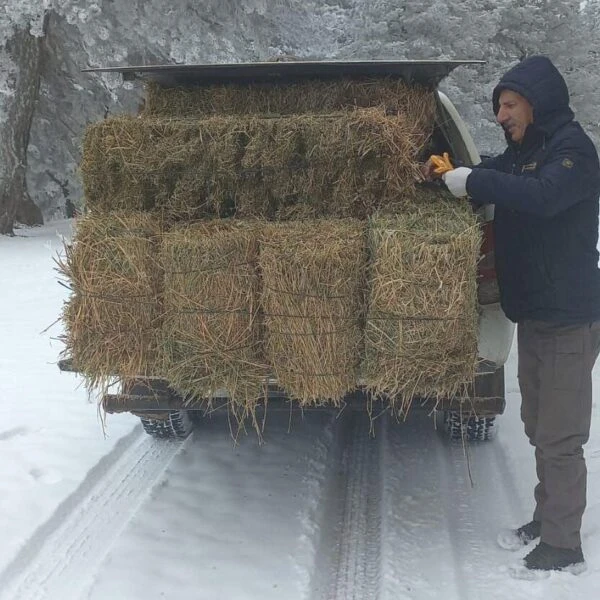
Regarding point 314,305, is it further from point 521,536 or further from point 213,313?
point 521,536

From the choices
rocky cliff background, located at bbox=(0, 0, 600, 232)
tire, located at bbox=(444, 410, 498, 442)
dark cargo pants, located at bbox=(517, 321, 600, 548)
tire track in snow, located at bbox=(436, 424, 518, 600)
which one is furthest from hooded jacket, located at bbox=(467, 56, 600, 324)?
rocky cliff background, located at bbox=(0, 0, 600, 232)

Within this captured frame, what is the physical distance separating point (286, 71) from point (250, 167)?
3.10 ft

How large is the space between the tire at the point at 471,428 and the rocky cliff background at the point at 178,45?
33.1ft

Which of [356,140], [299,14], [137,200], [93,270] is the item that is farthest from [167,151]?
[299,14]

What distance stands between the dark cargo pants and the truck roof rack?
1567 mm

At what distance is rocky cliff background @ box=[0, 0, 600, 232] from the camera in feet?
42.3

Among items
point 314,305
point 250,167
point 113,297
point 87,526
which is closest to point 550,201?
point 314,305

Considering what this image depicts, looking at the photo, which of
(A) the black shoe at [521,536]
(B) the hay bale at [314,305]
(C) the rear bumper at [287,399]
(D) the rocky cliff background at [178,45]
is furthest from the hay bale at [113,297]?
(D) the rocky cliff background at [178,45]

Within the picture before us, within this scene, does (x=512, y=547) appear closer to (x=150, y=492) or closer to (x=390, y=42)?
(x=150, y=492)

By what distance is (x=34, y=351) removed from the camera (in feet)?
20.9

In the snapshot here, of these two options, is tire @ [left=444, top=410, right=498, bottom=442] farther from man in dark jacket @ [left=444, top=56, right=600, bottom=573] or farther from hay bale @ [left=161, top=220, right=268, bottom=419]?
hay bale @ [left=161, top=220, right=268, bottom=419]

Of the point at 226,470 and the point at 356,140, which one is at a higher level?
the point at 356,140

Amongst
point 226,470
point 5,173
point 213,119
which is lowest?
point 226,470

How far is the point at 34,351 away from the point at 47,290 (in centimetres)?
277
